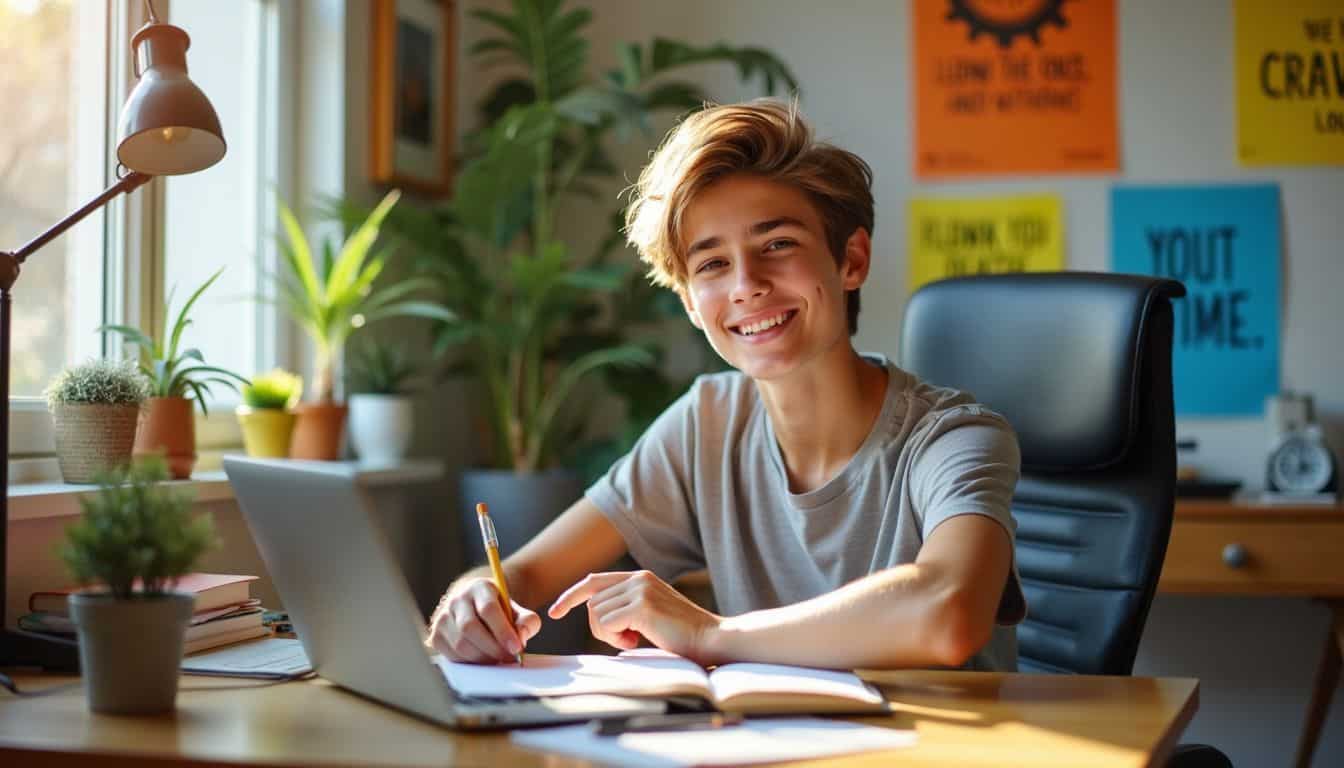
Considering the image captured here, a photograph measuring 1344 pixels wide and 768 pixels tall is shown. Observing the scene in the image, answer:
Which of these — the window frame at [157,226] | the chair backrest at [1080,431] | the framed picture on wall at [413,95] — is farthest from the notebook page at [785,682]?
the framed picture on wall at [413,95]

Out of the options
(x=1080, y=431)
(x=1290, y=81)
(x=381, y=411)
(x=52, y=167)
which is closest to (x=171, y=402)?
(x=52, y=167)

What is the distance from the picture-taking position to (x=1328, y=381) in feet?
8.90

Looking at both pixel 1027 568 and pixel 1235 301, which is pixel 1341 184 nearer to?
pixel 1235 301

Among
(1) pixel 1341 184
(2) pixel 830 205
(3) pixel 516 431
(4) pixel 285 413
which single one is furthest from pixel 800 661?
(1) pixel 1341 184

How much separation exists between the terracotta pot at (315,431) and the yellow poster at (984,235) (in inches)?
52.7

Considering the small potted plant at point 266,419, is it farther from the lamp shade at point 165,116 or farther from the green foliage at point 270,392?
the lamp shade at point 165,116

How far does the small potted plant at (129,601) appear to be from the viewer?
1.00 metres

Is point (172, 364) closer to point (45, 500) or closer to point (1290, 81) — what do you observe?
point (45, 500)

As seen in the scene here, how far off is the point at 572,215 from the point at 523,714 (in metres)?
2.26

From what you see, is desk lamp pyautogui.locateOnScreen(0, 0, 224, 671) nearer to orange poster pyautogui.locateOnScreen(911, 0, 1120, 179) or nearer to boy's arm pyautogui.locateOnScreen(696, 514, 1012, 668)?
boy's arm pyautogui.locateOnScreen(696, 514, 1012, 668)

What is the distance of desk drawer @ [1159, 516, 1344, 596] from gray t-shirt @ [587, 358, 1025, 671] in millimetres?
983

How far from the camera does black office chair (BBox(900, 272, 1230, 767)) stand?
154 cm

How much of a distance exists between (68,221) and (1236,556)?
2.01 meters

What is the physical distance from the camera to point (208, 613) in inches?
50.9
